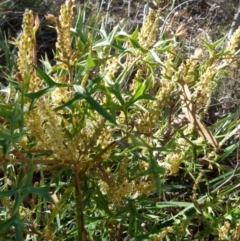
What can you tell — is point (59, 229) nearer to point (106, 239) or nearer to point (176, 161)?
point (106, 239)

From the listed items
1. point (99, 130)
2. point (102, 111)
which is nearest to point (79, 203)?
point (99, 130)

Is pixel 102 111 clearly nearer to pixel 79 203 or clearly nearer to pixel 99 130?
pixel 99 130

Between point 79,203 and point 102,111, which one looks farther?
point 79,203

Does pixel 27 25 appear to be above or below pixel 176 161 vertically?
above

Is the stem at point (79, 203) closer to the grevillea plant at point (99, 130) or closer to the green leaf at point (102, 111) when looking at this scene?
the grevillea plant at point (99, 130)

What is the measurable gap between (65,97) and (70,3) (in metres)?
0.18

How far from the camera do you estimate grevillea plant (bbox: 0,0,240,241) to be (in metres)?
1.13

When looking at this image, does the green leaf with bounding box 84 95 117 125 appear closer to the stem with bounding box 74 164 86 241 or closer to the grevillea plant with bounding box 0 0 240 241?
the grevillea plant with bounding box 0 0 240 241

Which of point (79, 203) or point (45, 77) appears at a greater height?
point (45, 77)

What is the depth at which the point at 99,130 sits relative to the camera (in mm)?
1217

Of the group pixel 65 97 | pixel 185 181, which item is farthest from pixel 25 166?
pixel 185 181

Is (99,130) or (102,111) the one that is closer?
(102,111)

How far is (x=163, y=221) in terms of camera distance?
1630 millimetres

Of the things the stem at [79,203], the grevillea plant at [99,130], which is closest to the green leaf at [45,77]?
the grevillea plant at [99,130]
